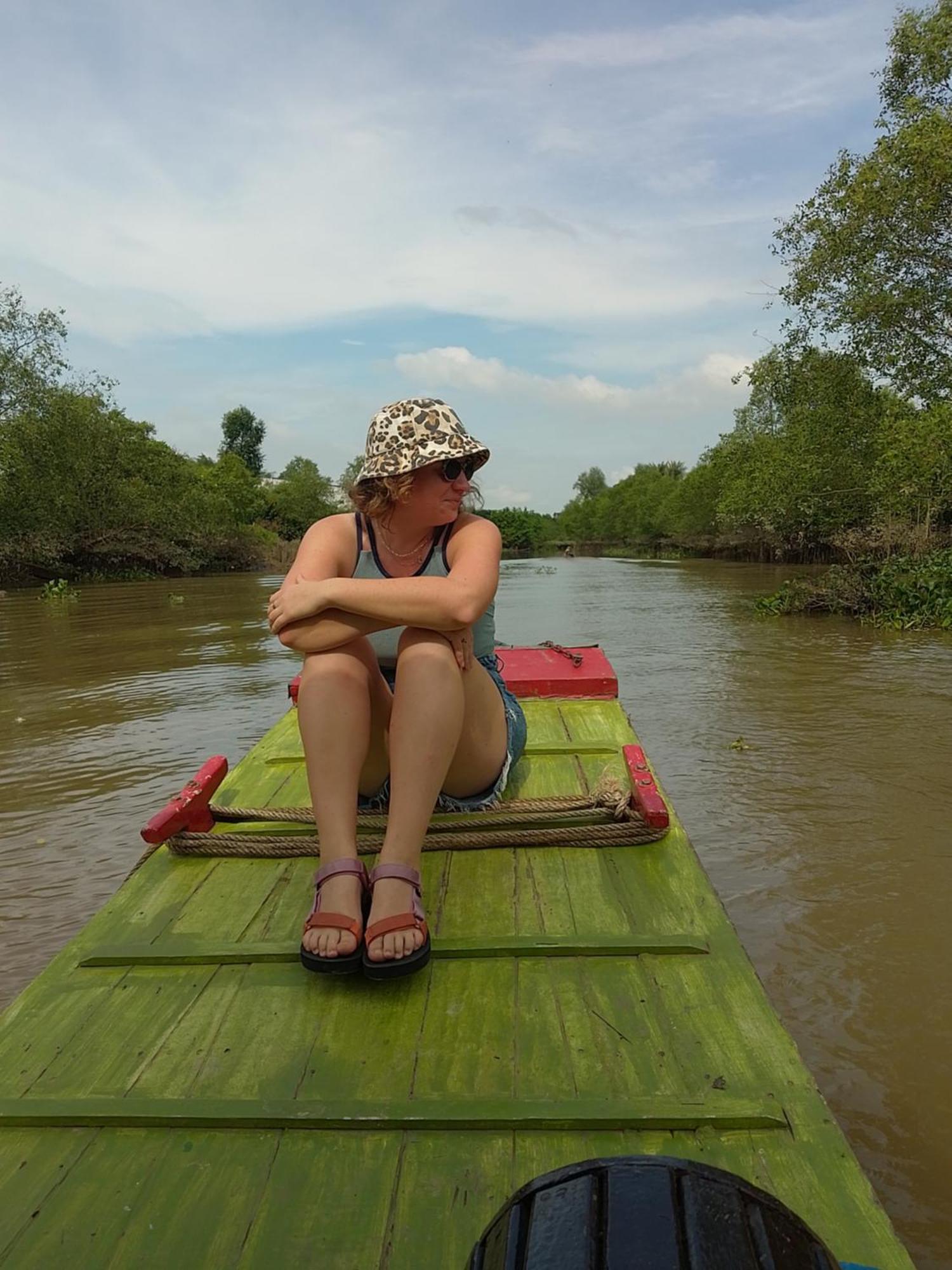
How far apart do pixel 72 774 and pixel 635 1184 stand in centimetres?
468

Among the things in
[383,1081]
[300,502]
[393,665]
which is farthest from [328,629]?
[300,502]

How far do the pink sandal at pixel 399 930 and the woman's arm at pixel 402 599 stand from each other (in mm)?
562

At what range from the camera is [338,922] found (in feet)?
5.56

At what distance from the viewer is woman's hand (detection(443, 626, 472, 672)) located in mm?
1984

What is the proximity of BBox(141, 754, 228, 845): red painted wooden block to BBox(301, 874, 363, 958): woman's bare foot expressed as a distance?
→ 0.76m

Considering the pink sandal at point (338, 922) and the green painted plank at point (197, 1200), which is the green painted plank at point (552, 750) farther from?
the green painted plank at point (197, 1200)

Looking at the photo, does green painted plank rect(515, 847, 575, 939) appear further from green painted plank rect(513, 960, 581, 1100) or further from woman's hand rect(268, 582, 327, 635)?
woman's hand rect(268, 582, 327, 635)

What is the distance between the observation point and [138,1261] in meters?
1.12

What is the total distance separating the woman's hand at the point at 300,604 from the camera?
6.54 feet

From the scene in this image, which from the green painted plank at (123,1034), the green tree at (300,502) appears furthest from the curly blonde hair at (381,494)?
the green tree at (300,502)

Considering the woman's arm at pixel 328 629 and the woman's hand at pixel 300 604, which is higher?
the woman's hand at pixel 300 604

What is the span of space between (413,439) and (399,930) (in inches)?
45.3

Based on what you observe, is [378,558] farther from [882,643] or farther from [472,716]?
[882,643]

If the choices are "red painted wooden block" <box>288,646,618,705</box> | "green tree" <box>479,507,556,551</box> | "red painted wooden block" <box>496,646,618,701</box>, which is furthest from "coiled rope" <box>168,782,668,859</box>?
"green tree" <box>479,507,556,551</box>
